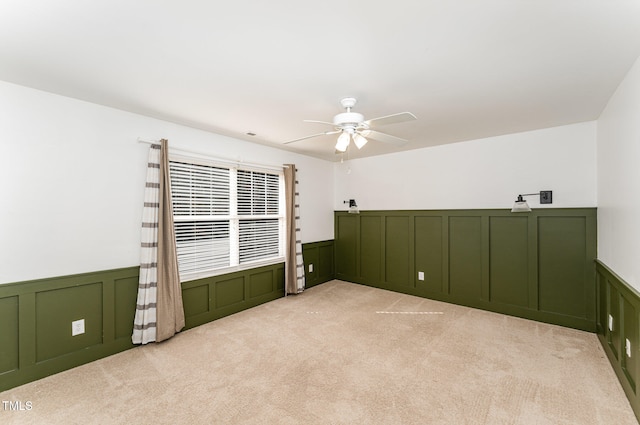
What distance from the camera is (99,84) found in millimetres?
2371

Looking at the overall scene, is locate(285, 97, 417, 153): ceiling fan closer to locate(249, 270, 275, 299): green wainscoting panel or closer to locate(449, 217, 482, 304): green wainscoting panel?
locate(449, 217, 482, 304): green wainscoting panel

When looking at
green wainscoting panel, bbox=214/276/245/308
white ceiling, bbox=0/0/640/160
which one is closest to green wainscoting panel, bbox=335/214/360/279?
green wainscoting panel, bbox=214/276/245/308

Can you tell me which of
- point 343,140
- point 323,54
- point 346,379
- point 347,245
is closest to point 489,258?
point 347,245

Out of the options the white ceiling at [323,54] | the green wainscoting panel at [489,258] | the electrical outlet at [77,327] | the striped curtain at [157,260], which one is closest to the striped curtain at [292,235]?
the green wainscoting panel at [489,258]

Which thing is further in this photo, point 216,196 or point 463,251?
point 463,251

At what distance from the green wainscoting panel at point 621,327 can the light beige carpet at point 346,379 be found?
11 centimetres

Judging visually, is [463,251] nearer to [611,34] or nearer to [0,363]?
[611,34]

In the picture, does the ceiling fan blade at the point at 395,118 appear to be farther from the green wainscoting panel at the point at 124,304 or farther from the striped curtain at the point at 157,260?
the green wainscoting panel at the point at 124,304

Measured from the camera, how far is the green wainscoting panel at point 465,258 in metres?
4.18

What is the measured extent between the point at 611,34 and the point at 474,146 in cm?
257

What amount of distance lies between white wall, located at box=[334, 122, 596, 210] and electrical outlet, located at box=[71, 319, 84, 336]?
14.0 feet

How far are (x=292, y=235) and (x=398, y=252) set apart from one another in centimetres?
186

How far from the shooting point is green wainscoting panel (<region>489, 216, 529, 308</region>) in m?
3.79

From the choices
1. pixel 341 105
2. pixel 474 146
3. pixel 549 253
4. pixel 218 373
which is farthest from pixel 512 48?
pixel 218 373
